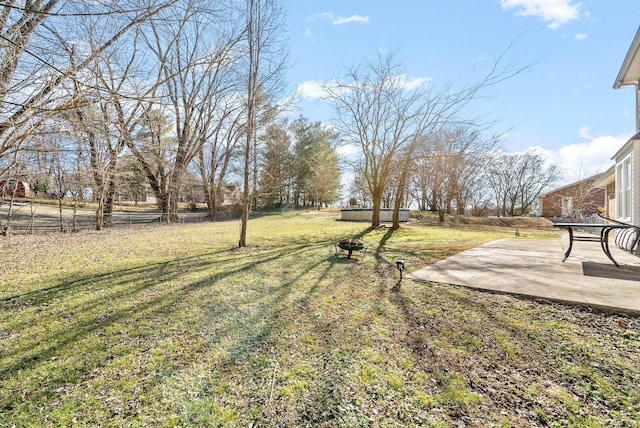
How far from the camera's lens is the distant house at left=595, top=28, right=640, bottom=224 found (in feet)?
20.7

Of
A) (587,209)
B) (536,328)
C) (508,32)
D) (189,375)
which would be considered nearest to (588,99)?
(508,32)

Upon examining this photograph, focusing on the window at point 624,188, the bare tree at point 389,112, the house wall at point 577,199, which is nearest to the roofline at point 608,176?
the window at point 624,188

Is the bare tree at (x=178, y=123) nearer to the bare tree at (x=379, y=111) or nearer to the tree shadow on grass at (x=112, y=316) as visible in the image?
the bare tree at (x=379, y=111)

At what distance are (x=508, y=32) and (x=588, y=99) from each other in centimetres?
504

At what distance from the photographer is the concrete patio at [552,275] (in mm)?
3496

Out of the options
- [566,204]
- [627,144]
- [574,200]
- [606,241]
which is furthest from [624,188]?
[566,204]

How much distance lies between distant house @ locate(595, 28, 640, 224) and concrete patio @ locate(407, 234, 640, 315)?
1594mm

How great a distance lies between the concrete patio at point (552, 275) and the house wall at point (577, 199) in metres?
19.5

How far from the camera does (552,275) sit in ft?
14.9

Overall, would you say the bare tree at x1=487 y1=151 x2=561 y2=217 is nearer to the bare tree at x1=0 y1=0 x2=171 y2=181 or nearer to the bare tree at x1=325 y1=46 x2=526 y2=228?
the bare tree at x1=325 y1=46 x2=526 y2=228

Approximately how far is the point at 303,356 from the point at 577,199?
98.4 feet

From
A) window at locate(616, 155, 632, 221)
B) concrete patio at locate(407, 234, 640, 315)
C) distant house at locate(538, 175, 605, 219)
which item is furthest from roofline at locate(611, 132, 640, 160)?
distant house at locate(538, 175, 605, 219)

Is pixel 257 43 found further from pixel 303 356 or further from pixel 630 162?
pixel 630 162

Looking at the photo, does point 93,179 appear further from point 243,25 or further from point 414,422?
point 414,422
